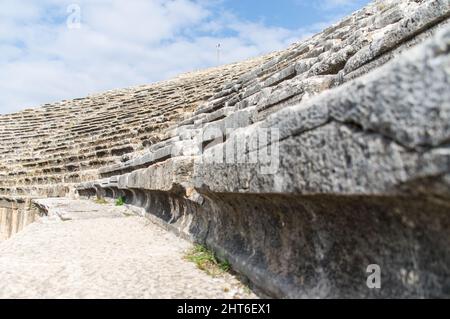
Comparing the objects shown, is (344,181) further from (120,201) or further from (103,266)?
(120,201)

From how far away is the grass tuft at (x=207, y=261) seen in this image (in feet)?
7.09

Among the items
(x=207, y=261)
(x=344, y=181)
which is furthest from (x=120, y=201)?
(x=344, y=181)

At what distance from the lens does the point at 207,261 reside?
2.36 m

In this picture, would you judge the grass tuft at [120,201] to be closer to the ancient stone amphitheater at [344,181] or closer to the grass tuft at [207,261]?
the ancient stone amphitheater at [344,181]

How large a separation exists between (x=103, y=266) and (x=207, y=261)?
64 cm

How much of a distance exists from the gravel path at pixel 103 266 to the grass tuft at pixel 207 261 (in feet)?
0.15

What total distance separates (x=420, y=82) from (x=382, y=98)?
0.34ft

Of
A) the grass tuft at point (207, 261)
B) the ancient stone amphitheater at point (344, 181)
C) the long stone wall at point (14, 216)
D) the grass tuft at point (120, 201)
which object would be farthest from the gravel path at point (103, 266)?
the long stone wall at point (14, 216)

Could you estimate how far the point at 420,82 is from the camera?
918 mm

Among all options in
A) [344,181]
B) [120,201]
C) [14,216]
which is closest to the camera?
[344,181]

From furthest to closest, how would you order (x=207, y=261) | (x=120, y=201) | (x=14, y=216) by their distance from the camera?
1. (x=14, y=216)
2. (x=120, y=201)
3. (x=207, y=261)

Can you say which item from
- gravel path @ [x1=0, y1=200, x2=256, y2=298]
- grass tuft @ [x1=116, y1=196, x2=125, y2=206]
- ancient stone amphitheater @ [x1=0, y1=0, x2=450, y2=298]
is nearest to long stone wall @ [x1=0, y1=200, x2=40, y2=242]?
grass tuft @ [x1=116, y1=196, x2=125, y2=206]
